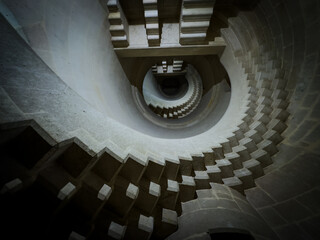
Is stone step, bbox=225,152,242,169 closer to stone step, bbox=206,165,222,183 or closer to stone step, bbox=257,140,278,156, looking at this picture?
stone step, bbox=206,165,222,183

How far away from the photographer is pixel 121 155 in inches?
59.8

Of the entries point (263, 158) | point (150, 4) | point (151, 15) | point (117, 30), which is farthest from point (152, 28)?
point (263, 158)

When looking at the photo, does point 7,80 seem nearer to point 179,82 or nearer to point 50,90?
point 50,90

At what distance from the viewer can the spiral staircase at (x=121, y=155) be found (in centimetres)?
107

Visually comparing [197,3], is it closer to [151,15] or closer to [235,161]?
[151,15]

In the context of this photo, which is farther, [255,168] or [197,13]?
[197,13]

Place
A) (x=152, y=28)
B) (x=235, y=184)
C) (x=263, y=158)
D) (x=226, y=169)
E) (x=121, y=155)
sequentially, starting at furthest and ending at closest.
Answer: (x=152, y=28), (x=263, y=158), (x=226, y=169), (x=235, y=184), (x=121, y=155)

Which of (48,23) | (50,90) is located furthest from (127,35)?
(50,90)

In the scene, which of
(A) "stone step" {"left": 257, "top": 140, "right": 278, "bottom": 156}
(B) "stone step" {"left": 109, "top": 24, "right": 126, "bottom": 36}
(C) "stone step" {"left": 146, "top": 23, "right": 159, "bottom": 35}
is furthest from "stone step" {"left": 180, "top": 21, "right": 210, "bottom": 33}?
(A) "stone step" {"left": 257, "top": 140, "right": 278, "bottom": 156}

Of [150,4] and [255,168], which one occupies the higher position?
[150,4]

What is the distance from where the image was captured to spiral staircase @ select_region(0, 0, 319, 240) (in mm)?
1066

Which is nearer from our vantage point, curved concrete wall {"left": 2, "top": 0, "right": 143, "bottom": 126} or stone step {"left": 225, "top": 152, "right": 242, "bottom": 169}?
curved concrete wall {"left": 2, "top": 0, "right": 143, "bottom": 126}


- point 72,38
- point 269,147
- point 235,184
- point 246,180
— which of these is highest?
point 72,38

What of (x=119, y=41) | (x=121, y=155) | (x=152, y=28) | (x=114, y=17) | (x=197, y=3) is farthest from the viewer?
(x=119, y=41)
